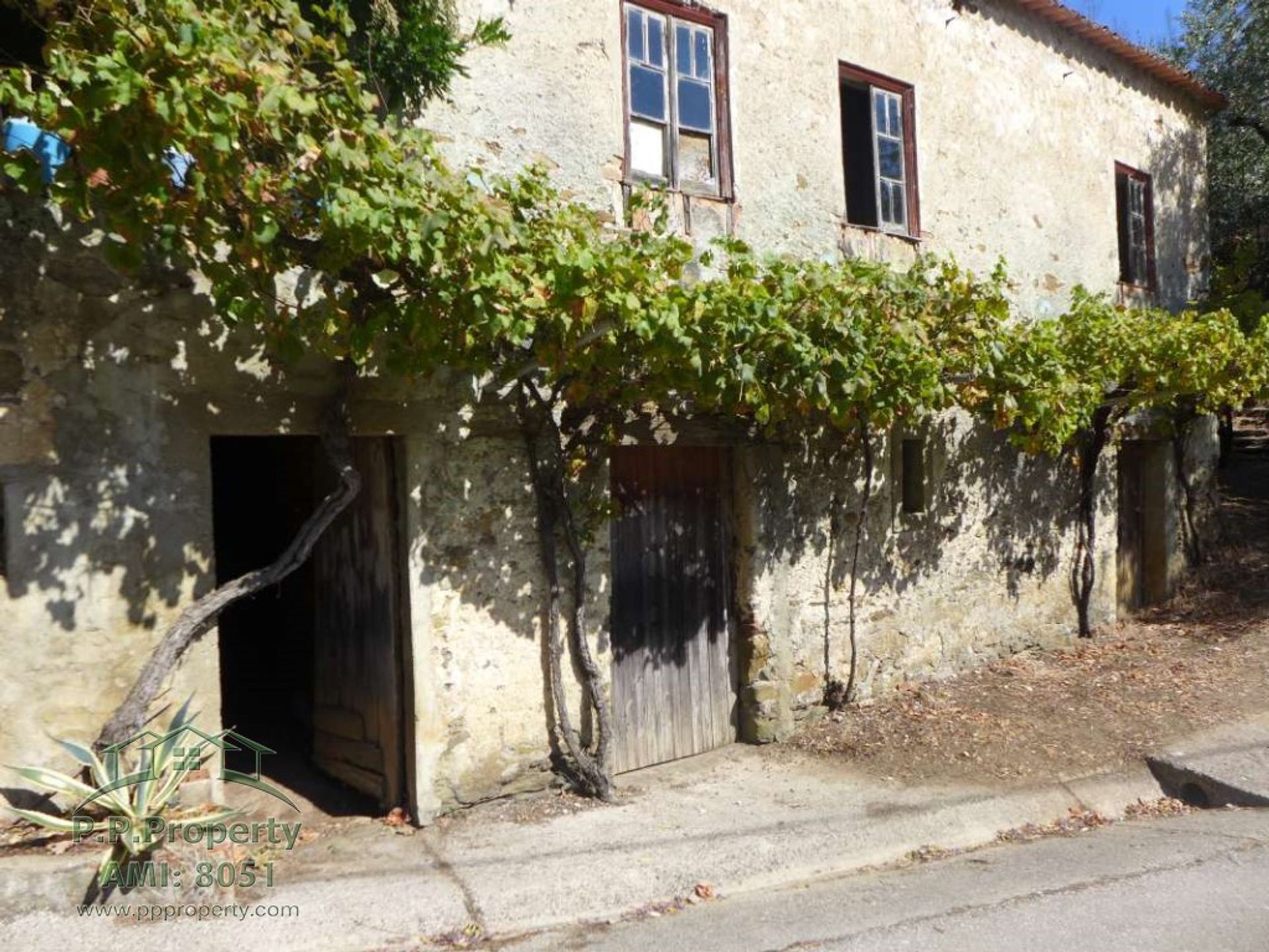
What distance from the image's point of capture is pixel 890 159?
25.7ft

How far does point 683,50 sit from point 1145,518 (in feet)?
23.6

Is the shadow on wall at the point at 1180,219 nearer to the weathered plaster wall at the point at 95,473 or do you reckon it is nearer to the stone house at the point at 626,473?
the stone house at the point at 626,473

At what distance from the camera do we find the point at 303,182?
3.91m

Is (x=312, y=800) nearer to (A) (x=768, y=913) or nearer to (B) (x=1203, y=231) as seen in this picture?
(A) (x=768, y=913)

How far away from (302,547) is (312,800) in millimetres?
1674

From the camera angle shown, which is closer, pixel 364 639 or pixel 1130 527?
pixel 364 639

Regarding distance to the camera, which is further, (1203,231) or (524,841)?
(1203,231)

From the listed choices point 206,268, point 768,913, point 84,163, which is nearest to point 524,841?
point 768,913

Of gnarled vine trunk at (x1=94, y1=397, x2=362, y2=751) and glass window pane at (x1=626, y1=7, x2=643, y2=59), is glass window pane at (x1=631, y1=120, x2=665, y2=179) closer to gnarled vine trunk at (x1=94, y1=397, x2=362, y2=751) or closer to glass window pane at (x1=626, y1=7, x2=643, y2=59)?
glass window pane at (x1=626, y1=7, x2=643, y2=59)

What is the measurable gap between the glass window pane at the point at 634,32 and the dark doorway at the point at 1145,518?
675cm

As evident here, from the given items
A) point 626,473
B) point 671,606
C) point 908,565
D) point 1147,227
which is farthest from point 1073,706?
point 1147,227

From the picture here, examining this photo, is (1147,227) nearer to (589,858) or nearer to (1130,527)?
(1130,527)

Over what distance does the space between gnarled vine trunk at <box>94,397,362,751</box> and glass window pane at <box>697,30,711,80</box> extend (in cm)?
339

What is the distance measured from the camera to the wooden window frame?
1000 cm
